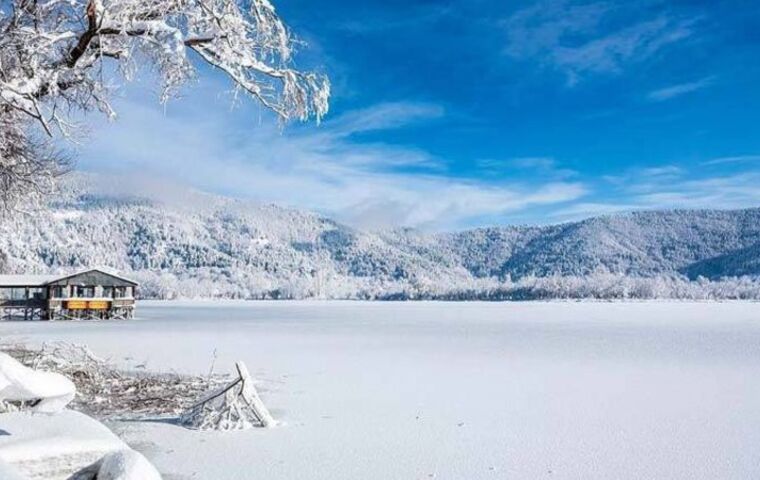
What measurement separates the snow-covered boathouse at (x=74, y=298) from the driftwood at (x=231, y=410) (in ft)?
130

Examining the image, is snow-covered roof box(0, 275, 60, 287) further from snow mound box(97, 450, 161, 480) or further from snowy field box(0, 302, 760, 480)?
snow mound box(97, 450, 161, 480)

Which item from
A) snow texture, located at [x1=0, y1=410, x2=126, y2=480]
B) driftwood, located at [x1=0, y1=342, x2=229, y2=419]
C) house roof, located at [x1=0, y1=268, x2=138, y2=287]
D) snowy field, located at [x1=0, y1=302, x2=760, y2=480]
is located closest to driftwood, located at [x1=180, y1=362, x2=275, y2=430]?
snowy field, located at [x1=0, y1=302, x2=760, y2=480]

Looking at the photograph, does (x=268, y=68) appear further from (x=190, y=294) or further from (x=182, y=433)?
(x=190, y=294)

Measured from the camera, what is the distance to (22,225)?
44.3ft

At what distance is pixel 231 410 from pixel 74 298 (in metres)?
41.7

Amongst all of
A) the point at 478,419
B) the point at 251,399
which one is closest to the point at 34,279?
the point at 251,399

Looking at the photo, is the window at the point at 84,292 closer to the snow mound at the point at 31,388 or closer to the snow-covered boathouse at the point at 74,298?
the snow-covered boathouse at the point at 74,298

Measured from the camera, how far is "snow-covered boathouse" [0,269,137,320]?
44406 millimetres

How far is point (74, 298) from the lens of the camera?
45.4m

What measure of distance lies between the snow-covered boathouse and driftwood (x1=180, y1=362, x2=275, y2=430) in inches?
1555

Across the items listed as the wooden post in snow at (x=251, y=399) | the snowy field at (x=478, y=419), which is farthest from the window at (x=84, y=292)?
the wooden post in snow at (x=251, y=399)

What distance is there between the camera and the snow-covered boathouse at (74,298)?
44406 mm

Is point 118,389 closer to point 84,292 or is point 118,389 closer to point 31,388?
point 31,388

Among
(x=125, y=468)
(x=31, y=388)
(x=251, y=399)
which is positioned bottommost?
(x=251, y=399)
